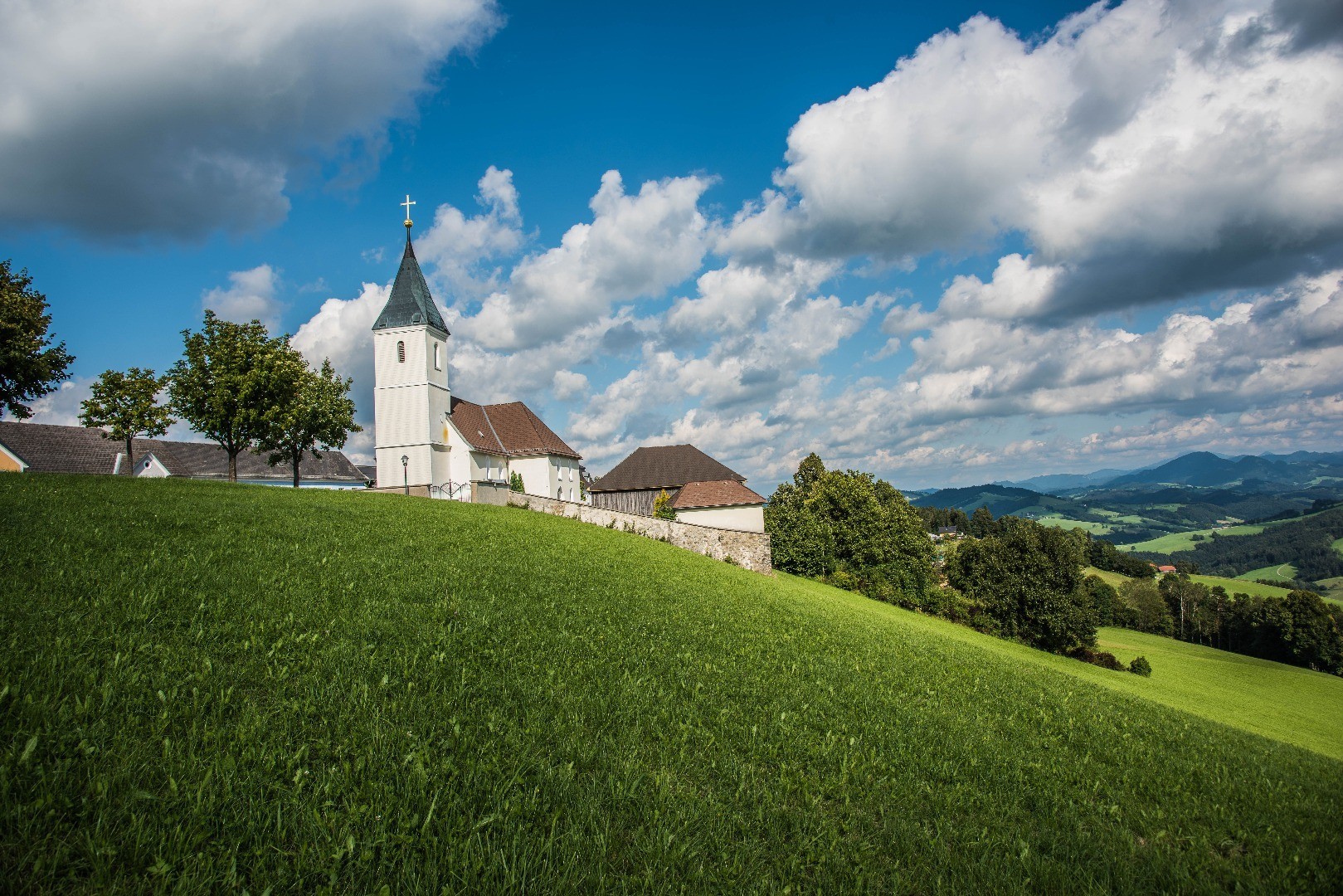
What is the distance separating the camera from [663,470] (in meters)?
56.1

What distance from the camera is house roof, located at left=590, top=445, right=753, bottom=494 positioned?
180 feet

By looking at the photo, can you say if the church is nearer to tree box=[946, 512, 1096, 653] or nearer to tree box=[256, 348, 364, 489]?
tree box=[256, 348, 364, 489]

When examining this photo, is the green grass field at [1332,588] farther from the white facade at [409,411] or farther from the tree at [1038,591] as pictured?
the white facade at [409,411]

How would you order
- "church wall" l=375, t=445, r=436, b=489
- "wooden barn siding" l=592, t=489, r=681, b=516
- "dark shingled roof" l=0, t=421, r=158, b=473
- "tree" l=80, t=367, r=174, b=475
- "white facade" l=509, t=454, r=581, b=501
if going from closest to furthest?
1. "tree" l=80, t=367, r=174, b=475
2. "dark shingled roof" l=0, t=421, r=158, b=473
3. "church wall" l=375, t=445, r=436, b=489
4. "white facade" l=509, t=454, r=581, b=501
5. "wooden barn siding" l=592, t=489, r=681, b=516

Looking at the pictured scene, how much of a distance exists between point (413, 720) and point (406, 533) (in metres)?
9.57

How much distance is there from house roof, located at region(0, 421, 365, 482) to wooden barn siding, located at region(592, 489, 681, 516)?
22.2 metres

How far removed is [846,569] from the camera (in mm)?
47781

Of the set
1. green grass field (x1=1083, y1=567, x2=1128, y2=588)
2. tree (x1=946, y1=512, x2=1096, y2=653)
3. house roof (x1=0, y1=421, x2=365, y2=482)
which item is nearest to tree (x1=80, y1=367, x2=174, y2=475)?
house roof (x1=0, y1=421, x2=365, y2=482)

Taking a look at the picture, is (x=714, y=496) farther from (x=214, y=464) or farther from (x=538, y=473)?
(x=214, y=464)

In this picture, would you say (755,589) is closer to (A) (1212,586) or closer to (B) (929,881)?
(B) (929,881)

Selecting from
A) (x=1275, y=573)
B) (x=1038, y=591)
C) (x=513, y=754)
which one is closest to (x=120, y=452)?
(x=513, y=754)

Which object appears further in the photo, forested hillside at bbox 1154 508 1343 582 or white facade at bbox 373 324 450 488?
forested hillside at bbox 1154 508 1343 582

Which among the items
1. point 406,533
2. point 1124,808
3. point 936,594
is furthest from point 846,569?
point 1124,808

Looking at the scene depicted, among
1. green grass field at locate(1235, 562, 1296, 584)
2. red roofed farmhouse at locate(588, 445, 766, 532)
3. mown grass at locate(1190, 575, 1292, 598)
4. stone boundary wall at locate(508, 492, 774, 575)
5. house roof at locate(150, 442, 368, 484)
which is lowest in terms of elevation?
green grass field at locate(1235, 562, 1296, 584)
